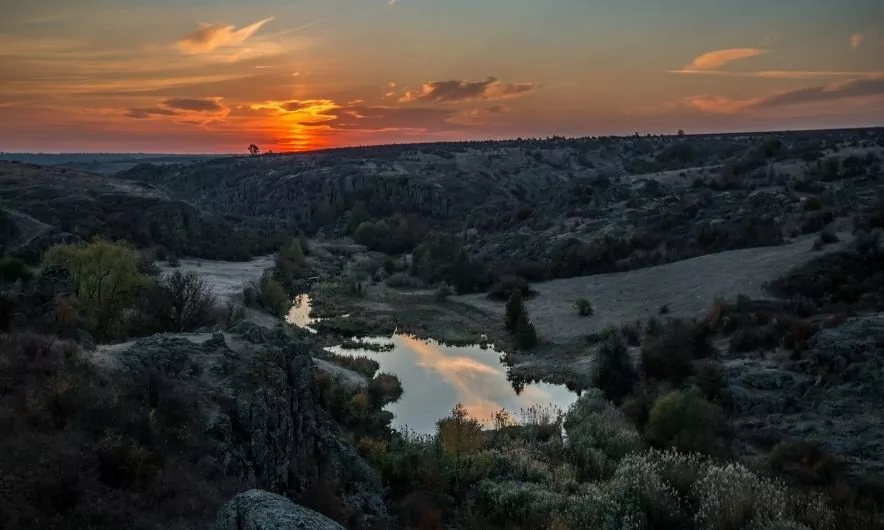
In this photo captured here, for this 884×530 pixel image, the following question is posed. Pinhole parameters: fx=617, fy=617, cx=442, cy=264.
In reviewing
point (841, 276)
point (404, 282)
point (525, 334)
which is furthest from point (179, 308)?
point (404, 282)

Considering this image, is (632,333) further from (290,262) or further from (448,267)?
(290,262)

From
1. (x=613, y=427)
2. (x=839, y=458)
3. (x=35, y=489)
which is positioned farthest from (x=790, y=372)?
(x=35, y=489)

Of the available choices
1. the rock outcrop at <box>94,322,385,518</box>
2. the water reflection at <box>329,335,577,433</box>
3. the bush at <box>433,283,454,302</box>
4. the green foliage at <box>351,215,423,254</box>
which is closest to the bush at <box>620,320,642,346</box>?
the water reflection at <box>329,335,577,433</box>

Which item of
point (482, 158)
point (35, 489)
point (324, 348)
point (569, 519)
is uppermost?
point (482, 158)

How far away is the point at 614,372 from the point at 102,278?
22957mm

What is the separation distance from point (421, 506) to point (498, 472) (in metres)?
3.67

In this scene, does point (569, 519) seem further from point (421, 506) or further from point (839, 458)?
point (839, 458)

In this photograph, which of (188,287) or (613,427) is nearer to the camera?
(613,427)

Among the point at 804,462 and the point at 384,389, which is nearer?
the point at 804,462

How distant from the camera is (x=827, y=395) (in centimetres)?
2158

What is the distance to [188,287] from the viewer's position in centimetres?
2594

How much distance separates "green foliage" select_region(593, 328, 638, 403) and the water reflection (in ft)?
6.08

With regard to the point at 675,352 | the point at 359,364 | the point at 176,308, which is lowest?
the point at 359,364

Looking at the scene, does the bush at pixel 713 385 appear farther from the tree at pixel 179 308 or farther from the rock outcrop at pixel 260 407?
the tree at pixel 179 308
